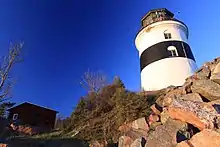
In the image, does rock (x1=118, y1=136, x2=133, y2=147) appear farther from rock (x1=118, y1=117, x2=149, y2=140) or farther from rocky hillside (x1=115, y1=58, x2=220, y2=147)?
rock (x1=118, y1=117, x2=149, y2=140)

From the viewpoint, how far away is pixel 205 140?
7.27 meters

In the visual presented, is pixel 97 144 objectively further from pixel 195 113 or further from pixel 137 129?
pixel 195 113

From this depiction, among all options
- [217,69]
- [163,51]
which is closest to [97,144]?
[217,69]

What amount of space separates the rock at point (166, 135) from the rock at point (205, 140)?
91cm

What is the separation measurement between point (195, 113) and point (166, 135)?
1429 millimetres

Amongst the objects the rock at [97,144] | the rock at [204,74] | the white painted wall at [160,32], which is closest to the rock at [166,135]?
the rock at [97,144]

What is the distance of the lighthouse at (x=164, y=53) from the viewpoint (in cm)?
2188

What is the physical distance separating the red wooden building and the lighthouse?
525 inches

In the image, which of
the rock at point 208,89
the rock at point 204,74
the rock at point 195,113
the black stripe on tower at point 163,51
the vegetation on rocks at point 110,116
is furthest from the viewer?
the black stripe on tower at point 163,51

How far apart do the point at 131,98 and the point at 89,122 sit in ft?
12.1

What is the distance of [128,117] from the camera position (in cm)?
1320

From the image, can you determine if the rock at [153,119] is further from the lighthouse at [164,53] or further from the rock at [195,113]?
the lighthouse at [164,53]

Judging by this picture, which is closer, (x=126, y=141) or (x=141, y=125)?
(x=126, y=141)

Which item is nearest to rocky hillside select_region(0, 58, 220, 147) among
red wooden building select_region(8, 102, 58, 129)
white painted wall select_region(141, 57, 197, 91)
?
white painted wall select_region(141, 57, 197, 91)
